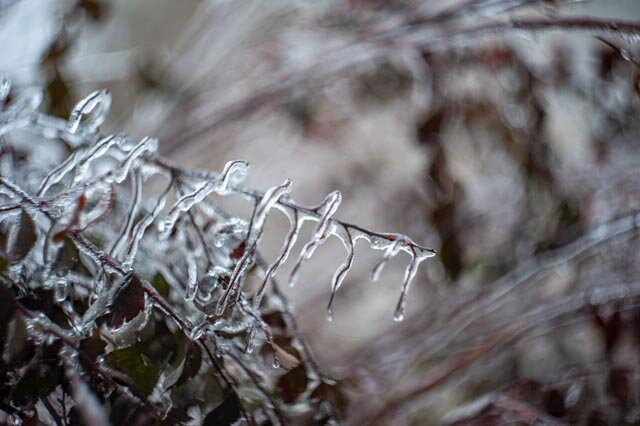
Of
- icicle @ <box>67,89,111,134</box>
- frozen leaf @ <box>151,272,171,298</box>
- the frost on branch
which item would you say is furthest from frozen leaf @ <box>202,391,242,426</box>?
icicle @ <box>67,89,111,134</box>

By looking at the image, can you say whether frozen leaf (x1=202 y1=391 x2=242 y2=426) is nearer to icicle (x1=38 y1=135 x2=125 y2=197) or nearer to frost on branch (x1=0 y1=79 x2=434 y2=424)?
frost on branch (x1=0 y1=79 x2=434 y2=424)

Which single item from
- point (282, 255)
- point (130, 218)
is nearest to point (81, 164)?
point (130, 218)

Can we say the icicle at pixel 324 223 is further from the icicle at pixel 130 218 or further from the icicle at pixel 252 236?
the icicle at pixel 130 218

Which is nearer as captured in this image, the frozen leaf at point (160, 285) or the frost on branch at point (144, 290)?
the frost on branch at point (144, 290)

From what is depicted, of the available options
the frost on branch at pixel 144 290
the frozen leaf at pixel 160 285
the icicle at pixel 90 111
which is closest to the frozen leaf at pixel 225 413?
the frost on branch at pixel 144 290

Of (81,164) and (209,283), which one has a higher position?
(81,164)

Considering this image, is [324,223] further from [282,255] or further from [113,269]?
[113,269]
